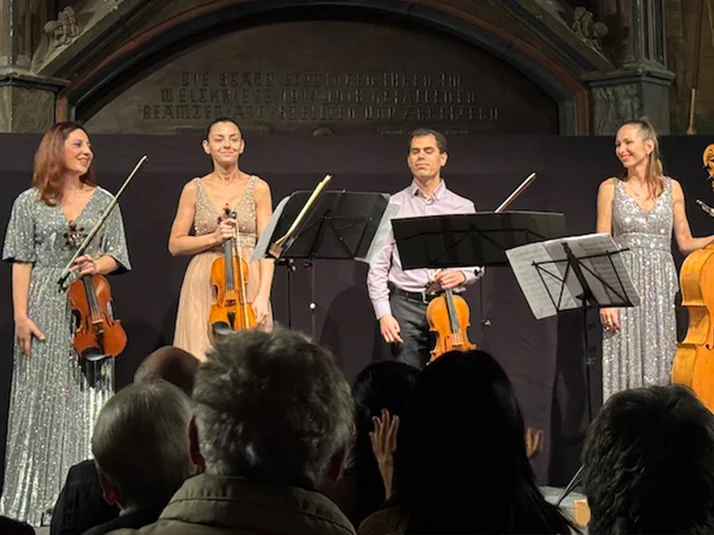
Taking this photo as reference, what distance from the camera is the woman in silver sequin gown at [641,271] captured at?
19.4 feet

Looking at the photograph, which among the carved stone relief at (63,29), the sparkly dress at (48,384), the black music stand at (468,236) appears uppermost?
the carved stone relief at (63,29)

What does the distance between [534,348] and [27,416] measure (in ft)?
9.35

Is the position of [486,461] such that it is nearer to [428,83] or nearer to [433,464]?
[433,464]

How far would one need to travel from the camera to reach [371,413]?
2.98 metres

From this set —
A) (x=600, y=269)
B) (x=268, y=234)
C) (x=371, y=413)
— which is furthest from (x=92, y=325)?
(x=371, y=413)

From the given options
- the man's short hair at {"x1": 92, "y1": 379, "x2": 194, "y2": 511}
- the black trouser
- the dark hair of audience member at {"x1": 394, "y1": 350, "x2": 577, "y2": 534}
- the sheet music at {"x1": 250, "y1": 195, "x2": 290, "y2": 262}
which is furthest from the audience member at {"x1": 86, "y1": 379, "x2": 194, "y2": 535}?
the black trouser

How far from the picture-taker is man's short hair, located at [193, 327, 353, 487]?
1842mm

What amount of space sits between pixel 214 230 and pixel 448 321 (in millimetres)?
1247

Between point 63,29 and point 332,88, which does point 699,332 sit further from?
point 63,29

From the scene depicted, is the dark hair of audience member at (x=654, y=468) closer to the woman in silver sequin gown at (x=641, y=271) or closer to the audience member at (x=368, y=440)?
the audience member at (x=368, y=440)

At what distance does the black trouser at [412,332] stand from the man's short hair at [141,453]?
374 centimetres

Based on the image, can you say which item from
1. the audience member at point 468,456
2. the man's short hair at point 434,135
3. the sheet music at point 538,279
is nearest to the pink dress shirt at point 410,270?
the man's short hair at point 434,135

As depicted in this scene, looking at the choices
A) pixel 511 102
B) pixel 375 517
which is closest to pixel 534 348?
pixel 511 102

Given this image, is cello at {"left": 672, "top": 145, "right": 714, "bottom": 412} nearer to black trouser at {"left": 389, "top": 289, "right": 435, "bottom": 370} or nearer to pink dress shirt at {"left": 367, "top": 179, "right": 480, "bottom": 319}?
pink dress shirt at {"left": 367, "top": 179, "right": 480, "bottom": 319}
